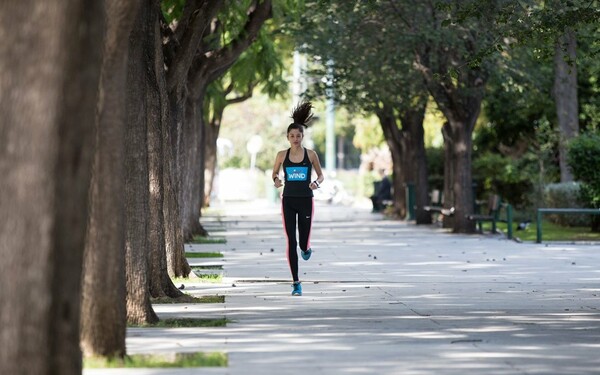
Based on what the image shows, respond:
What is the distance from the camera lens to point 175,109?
21453 mm

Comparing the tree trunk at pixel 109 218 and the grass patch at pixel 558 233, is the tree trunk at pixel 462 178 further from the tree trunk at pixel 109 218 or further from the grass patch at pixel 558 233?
the tree trunk at pixel 109 218

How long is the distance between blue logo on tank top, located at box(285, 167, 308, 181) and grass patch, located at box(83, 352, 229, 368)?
6966mm

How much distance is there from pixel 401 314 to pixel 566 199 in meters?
24.1

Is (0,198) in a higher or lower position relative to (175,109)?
lower

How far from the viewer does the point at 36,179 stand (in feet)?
24.7

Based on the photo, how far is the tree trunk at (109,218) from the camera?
10477 millimetres

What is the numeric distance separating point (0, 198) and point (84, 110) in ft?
2.20

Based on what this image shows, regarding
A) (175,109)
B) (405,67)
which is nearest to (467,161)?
(405,67)

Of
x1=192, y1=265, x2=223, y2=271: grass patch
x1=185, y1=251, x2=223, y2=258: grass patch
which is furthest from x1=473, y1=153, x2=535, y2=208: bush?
x1=192, y1=265, x2=223, y2=271: grass patch

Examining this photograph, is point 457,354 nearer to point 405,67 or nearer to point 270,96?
point 405,67

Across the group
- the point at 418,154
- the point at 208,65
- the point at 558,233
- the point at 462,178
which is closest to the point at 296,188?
the point at 208,65

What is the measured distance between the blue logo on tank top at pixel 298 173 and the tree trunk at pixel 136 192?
12.5 ft

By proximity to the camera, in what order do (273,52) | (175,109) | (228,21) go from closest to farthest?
(175,109)
(228,21)
(273,52)

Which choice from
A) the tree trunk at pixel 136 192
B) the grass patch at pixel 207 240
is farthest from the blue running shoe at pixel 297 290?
the grass patch at pixel 207 240
